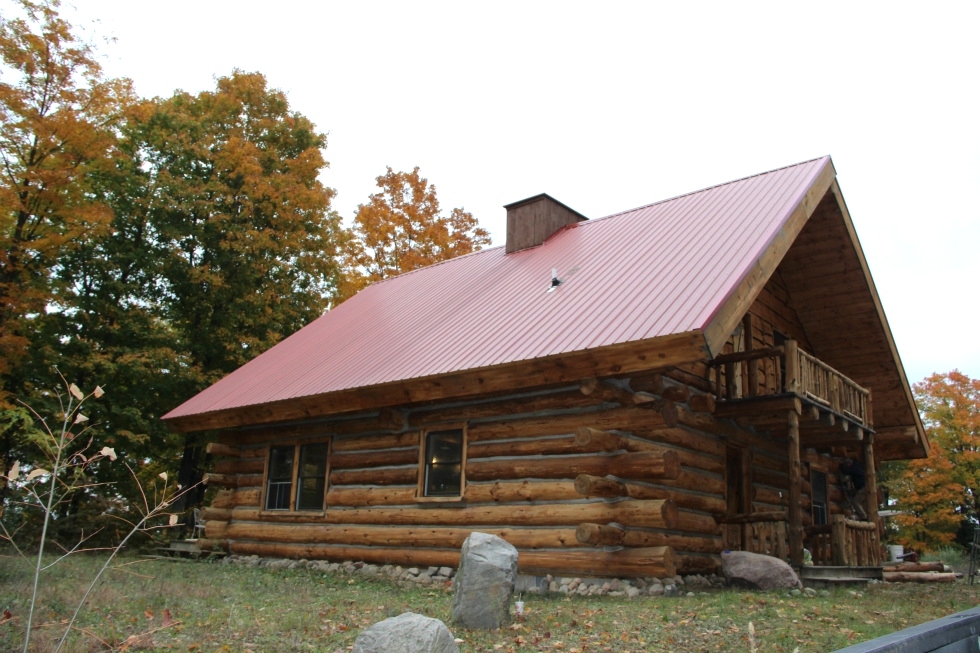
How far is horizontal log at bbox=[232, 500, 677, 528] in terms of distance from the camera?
11.8m

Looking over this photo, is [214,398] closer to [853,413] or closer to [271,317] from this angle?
[271,317]

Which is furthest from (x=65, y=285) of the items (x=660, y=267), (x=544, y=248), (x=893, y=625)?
(x=893, y=625)

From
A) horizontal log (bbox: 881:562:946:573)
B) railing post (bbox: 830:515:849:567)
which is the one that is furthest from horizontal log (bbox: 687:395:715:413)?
horizontal log (bbox: 881:562:946:573)

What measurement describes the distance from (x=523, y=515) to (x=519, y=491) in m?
0.37

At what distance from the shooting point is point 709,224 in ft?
50.3

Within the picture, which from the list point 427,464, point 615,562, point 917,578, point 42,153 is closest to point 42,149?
point 42,153

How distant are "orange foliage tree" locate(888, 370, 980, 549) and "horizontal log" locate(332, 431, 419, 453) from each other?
80.4 feet

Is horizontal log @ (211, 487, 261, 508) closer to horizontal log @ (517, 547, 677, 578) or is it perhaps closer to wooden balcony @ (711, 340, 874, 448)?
horizontal log @ (517, 547, 677, 578)

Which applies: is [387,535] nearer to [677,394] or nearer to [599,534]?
[599,534]

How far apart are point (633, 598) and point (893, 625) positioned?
3.26 metres

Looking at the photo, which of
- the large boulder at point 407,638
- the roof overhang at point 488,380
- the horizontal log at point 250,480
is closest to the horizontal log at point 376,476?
the roof overhang at point 488,380

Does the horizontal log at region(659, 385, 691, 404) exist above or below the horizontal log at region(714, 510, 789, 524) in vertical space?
above

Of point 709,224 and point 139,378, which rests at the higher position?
point 709,224

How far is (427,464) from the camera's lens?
48.2 ft
